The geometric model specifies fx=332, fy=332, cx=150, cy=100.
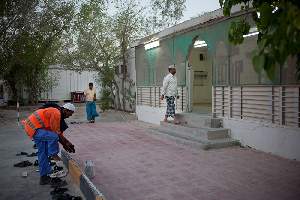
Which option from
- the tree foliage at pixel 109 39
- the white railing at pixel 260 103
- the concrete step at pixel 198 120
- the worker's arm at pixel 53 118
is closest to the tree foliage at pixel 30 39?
the tree foliage at pixel 109 39

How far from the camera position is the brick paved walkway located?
528cm

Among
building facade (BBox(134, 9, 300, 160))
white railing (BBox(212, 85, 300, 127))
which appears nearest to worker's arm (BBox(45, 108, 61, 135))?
building facade (BBox(134, 9, 300, 160))

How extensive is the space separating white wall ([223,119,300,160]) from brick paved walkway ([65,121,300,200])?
0.26m

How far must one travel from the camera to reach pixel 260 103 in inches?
324

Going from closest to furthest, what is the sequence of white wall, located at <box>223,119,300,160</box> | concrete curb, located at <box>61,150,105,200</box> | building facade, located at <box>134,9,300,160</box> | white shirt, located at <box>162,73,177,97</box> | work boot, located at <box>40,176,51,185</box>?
concrete curb, located at <box>61,150,105,200</box>
work boot, located at <box>40,176,51,185</box>
white wall, located at <box>223,119,300,160</box>
building facade, located at <box>134,9,300,160</box>
white shirt, located at <box>162,73,177,97</box>

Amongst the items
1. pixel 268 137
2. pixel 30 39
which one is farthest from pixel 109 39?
pixel 268 137

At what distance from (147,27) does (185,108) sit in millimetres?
10563

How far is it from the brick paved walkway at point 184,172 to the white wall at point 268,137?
0.26 meters

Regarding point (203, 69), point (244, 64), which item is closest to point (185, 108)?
point (203, 69)

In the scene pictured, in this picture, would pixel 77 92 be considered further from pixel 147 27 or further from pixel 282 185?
pixel 282 185

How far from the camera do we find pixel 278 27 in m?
2.17

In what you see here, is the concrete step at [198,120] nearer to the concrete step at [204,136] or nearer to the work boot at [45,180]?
the concrete step at [204,136]

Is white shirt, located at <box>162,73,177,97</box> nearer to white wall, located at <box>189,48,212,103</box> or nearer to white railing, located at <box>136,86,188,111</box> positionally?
white railing, located at <box>136,86,188,111</box>

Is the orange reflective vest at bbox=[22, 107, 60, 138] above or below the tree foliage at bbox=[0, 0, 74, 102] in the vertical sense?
below
